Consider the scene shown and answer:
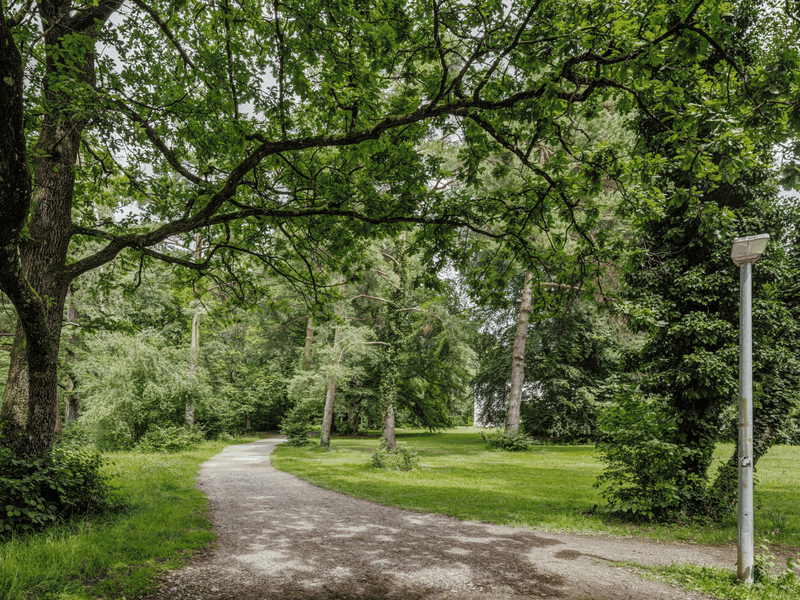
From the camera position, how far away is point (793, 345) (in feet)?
26.5

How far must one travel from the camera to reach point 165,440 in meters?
15.2

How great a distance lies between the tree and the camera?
394 centimetres

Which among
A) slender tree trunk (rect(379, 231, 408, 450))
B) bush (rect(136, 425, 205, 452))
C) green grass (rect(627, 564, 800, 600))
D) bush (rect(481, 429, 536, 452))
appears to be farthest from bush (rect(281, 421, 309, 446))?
green grass (rect(627, 564, 800, 600))

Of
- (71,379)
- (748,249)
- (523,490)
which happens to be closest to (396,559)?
(748,249)

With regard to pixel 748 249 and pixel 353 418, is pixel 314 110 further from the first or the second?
pixel 353 418

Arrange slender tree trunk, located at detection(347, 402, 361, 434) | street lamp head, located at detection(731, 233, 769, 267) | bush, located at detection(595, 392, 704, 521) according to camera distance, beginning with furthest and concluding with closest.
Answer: slender tree trunk, located at detection(347, 402, 361, 434) → bush, located at detection(595, 392, 704, 521) → street lamp head, located at detection(731, 233, 769, 267)

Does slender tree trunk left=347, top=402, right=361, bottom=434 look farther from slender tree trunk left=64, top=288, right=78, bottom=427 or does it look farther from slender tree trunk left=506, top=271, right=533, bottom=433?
slender tree trunk left=64, top=288, right=78, bottom=427

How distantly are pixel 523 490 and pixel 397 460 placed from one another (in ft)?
13.4

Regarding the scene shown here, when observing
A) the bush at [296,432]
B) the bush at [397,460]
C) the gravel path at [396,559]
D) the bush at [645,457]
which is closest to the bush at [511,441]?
the bush at [397,460]

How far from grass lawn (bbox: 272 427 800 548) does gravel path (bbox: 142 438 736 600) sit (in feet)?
2.18

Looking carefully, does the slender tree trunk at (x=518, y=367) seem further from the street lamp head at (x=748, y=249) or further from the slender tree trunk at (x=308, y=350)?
the street lamp head at (x=748, y=249)

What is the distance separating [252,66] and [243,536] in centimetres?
623

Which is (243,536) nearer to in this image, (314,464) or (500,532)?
(500,532)

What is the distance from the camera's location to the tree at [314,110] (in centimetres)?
394
